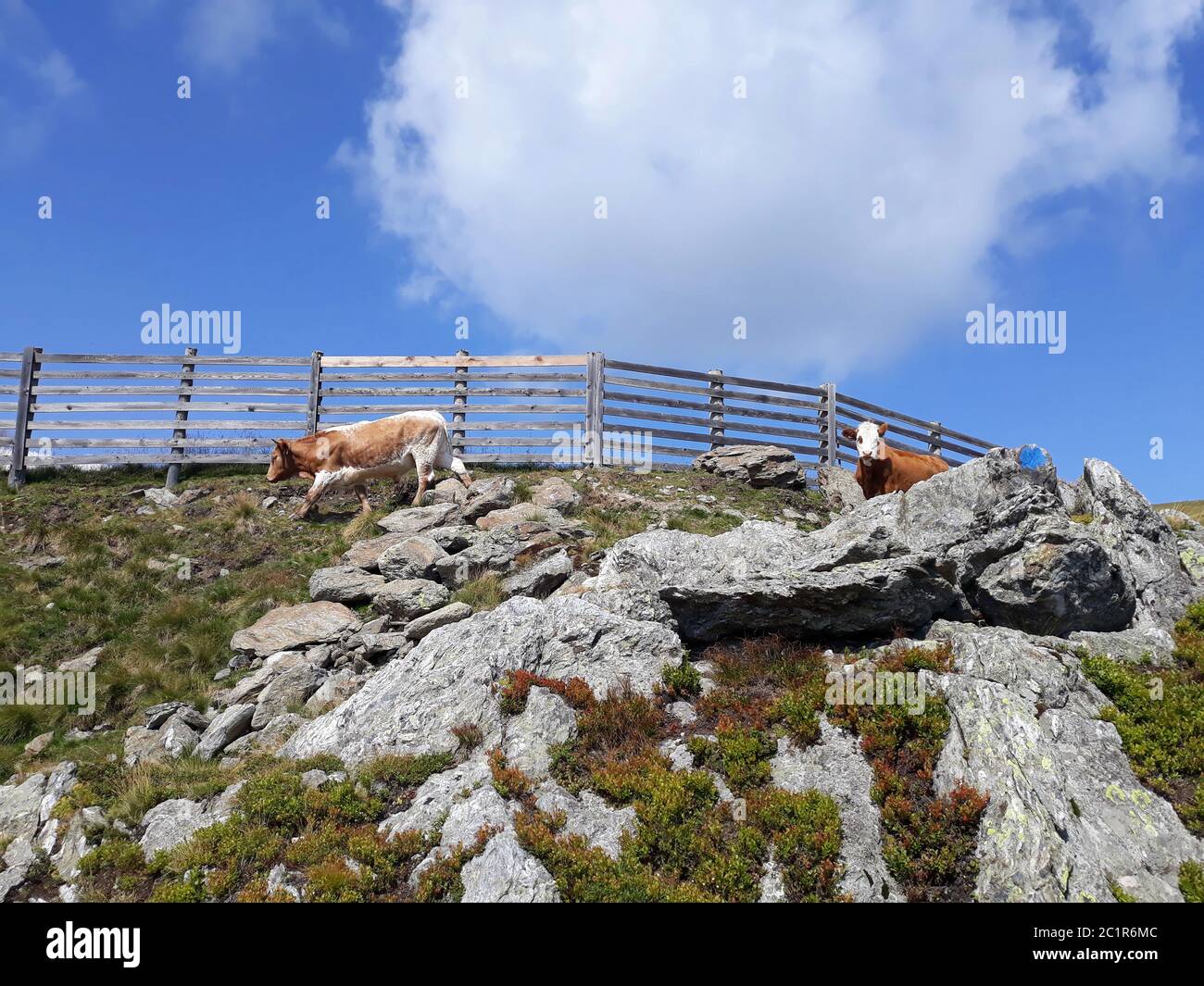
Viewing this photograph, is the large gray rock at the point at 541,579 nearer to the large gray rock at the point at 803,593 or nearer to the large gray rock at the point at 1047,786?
the large gray rock at the point at 803,593

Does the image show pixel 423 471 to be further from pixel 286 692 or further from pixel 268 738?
pixel 268 738

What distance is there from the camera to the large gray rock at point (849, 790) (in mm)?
6844

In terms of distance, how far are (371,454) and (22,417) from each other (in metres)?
11.8

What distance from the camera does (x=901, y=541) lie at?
10.5 m

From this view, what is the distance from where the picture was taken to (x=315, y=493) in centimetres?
1862

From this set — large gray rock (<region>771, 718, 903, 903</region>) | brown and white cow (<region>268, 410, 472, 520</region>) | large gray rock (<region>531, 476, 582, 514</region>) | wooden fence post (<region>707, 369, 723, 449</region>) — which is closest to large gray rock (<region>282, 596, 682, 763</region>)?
large gray rock (<region>771, 718, 903, 903</region>)

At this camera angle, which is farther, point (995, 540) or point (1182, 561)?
point (1182, 561)

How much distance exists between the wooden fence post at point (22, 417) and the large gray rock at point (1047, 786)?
24.4 meters

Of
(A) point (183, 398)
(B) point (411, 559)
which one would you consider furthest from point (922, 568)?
(A) point (183, 398)

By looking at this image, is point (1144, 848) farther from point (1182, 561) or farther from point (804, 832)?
point (1182, 561)

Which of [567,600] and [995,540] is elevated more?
[995,540]

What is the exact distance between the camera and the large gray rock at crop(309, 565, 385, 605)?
1353 centimetres

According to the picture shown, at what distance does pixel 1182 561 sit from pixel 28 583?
822 inches
